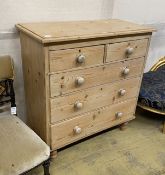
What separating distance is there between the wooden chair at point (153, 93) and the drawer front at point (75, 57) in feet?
2.38

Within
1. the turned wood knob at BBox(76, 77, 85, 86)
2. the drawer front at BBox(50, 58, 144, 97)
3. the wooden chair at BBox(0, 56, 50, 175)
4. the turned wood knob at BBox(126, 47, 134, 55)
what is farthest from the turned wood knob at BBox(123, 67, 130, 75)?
the wooden chair at BBox(0, 56, 50, 175)

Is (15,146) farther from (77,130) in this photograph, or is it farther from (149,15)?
(149,15)

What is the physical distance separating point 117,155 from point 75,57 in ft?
2.99

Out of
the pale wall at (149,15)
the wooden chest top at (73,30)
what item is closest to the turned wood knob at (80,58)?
the wooden chest top at (73,30)

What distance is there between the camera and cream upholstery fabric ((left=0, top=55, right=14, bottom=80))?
54.6 inches

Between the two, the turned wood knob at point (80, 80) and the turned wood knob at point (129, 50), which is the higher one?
the turned wood knob at point (129, 50)

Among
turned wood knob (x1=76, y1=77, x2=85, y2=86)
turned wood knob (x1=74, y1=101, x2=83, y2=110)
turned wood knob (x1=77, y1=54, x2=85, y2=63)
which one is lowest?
turned wood knob (x1=74, y1=101, x2=83, y2=110)

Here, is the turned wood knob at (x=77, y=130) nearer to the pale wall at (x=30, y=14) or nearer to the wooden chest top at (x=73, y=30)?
the pale wall at (x=30, y=14)

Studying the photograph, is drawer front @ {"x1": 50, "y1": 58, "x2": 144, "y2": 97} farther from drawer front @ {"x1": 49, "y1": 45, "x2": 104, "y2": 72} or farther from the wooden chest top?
the wooden chest top

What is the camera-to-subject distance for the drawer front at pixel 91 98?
4.62ft

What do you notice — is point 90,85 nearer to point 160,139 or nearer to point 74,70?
point 74,70

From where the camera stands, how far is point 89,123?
5.38 ft

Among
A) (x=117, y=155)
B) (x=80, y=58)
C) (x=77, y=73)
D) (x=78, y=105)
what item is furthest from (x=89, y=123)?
(x=80, y=58)

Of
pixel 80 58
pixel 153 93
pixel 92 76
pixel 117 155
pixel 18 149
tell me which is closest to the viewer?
pixel 18 149
